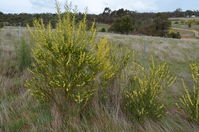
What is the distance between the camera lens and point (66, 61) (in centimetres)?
313

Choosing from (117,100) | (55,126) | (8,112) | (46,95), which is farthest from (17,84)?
(117,100)

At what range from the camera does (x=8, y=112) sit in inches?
142

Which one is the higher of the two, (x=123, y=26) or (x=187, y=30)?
(x=123, y=26)

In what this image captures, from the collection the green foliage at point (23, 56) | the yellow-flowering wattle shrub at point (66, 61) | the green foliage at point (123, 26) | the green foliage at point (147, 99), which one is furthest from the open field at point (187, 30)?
the yellow-flowering wattle shrub at point (66, 61)

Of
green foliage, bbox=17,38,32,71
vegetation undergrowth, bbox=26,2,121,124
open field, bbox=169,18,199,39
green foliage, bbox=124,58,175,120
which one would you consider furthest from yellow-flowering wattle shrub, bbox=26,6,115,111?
open field, bbox=169,18,199,39

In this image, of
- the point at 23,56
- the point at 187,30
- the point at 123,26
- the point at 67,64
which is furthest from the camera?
the point at 187,30

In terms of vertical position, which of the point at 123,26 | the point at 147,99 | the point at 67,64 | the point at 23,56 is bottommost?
the point at 147,99

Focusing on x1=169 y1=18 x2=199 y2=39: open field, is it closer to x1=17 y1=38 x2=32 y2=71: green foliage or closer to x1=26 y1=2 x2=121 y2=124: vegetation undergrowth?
x1=17 y1=38 x2=32 y2=71: green foliage

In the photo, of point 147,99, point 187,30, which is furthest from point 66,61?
point 187,30

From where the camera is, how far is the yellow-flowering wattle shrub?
3.10 m

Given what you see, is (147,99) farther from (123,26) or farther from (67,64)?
(123,26)

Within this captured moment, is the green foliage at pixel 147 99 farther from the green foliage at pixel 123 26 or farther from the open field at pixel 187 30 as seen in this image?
the open field at pixel 187 30

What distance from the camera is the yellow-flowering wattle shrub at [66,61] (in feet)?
10.2

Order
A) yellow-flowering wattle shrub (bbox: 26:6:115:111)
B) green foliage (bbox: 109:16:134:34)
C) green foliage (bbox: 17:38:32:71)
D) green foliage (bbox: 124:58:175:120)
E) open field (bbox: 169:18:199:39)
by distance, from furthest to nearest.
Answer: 1. open field (bbox: 169:18:199:39)
2. green foliage (bbox: 109:16:134:34)
3. green foliage (bbox: 17:38:32:71)
4. green foliage (bbox: 124:58:175:120)
5. yellow-flowering wattle shrub (bbox: 26:6:115:111)
